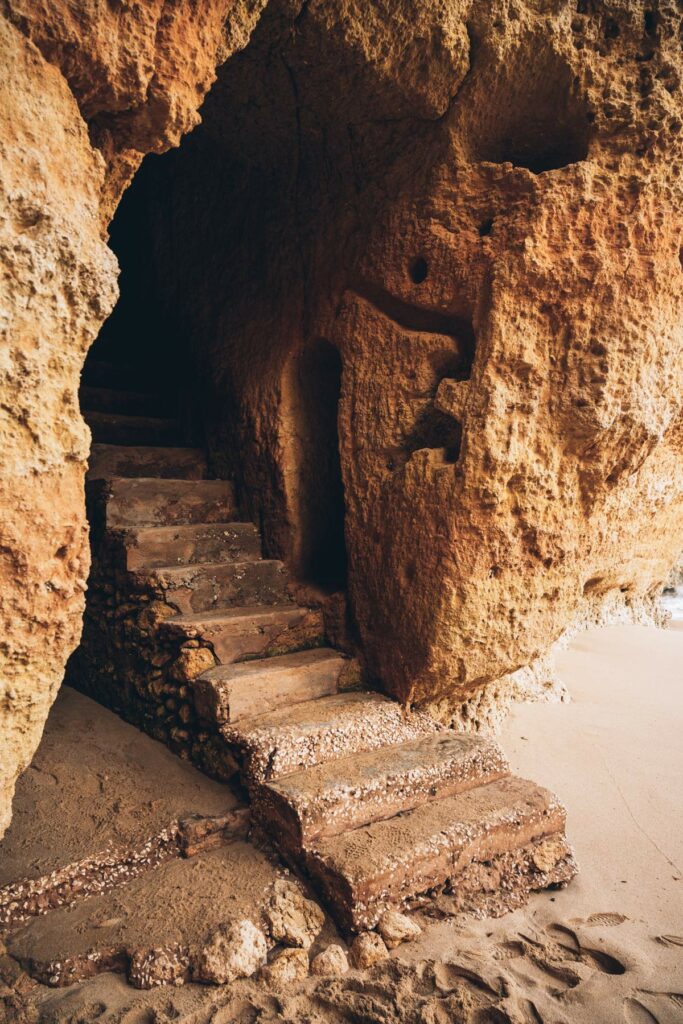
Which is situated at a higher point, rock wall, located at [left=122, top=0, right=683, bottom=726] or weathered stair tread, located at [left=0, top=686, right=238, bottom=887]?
rock wall, located at [left=122, top=0, right=683, bottom=726]

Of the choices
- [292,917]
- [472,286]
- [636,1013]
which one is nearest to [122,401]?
[472,286]

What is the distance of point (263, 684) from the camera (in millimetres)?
3227

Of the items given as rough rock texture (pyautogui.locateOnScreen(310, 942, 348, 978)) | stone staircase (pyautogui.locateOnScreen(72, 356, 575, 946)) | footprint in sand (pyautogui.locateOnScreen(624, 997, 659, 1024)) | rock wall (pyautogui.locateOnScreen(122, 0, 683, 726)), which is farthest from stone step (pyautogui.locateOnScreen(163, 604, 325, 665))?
footprint in sand (pyautogui.locateOnScreen(624, 997, 659, 1024))

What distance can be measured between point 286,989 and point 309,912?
0.94 feet

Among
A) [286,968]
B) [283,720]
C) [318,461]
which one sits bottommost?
[286,968]

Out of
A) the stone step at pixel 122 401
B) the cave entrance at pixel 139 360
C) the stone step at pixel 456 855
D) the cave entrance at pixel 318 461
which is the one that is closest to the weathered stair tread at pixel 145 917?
the stone step at pixel 456 855

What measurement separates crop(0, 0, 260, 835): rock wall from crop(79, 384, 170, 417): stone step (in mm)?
3015

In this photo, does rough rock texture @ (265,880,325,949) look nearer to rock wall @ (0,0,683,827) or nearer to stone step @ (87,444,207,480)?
rock wall @ (0,0,683,827)

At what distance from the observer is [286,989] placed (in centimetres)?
215

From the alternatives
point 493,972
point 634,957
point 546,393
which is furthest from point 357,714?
point 546,393

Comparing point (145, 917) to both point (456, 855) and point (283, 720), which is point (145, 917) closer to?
point (283, 720)

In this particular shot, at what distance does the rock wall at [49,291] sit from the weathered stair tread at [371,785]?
1164 mm

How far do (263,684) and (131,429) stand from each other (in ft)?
7.70

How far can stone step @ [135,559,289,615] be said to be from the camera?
3.50m
